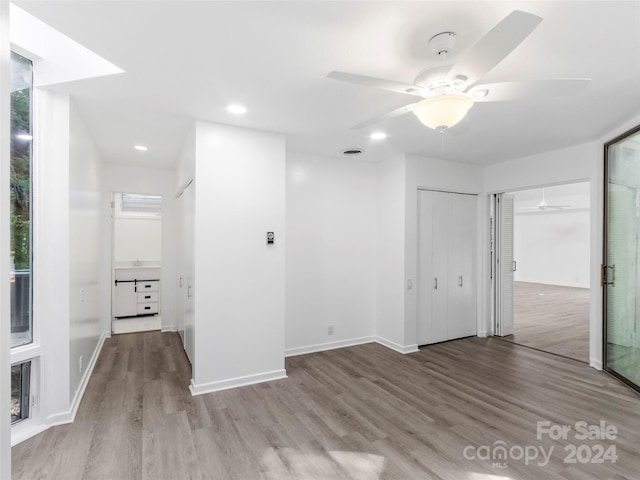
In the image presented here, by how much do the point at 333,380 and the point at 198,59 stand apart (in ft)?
10.3

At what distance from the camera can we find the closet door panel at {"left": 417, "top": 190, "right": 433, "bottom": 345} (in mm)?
→ 4566

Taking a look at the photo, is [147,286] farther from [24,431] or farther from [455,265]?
[455,265]

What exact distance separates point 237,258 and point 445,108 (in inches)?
92.8

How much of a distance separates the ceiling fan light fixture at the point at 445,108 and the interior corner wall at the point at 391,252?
2.57 meters

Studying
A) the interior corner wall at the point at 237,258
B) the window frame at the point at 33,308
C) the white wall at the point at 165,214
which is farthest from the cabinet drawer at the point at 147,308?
the window frame at the point at 33,308

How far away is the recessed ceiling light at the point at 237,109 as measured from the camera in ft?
9.26

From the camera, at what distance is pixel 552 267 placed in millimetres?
11250

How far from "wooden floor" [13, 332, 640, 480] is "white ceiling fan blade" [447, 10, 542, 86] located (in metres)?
2.34

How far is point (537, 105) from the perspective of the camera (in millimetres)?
2789

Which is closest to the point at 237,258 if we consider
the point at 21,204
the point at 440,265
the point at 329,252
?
the point at 329,252

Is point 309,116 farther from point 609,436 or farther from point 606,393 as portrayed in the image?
point 606,393

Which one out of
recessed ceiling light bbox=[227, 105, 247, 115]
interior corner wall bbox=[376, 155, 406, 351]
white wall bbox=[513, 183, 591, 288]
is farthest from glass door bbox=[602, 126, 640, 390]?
white wall bbox=[513, 183, 591, 288]

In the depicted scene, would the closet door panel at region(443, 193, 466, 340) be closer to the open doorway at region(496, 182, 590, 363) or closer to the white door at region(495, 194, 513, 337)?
the white door at region(495, 194, 513, 337)

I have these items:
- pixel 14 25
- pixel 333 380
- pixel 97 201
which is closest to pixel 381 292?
pixel 333 380
